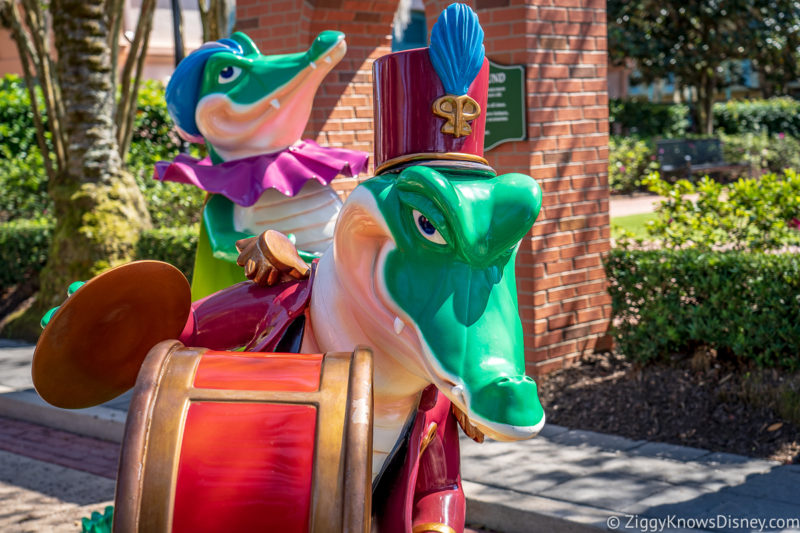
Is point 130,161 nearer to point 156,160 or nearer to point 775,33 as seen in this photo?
point 156,160

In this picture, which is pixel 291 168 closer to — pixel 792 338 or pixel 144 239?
pixel 792 338

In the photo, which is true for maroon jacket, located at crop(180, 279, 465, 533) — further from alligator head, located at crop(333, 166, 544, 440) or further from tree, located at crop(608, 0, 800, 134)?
tree, located at crop(608, 0, 800, 134)

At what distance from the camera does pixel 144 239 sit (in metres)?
8.96

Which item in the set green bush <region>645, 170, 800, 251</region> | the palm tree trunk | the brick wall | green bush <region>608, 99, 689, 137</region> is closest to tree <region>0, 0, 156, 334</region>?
the palm tree trunk

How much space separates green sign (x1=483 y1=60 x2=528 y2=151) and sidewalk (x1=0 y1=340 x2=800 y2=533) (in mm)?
2020

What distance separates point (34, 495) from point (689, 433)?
3.88m

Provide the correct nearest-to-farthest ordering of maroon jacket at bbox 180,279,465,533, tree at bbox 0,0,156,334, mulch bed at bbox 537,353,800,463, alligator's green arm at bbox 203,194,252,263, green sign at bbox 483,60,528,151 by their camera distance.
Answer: maroon jacket at bbox 180,279,465,533
alligator's green arm at bbox 203,194,252,263
mulch bed at bbox 537,353,800,463
green sign at bbox 483,60,528,151
tree at bbox 0,0,156,334

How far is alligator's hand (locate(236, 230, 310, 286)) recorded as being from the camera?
2.41m

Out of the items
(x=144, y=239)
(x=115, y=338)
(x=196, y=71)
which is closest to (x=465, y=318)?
(x=115, y=338)

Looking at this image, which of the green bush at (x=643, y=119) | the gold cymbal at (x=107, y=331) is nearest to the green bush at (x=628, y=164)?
the green bush at (x=643, y=119)

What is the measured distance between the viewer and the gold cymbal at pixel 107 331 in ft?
6.66

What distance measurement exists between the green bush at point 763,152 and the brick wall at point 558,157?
13.9 metres

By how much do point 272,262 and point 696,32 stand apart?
22.5 m

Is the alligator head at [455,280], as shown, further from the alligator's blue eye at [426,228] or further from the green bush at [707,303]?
the green bush at [707,303]
